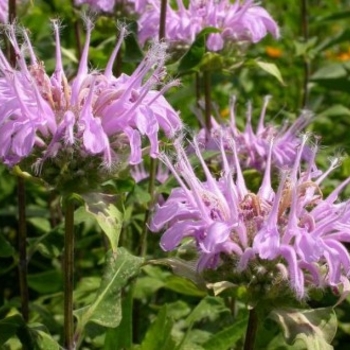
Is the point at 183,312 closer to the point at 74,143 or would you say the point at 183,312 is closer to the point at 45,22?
the point at 74,143

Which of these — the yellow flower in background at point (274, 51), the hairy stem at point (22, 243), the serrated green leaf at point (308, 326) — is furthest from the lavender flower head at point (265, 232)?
the yellow flower in background at point (274, 51)

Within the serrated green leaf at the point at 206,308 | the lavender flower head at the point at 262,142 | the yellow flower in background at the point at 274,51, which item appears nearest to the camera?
the serrated green leaf at the point at 206,308

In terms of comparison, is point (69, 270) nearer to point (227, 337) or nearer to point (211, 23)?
point (227, 337)

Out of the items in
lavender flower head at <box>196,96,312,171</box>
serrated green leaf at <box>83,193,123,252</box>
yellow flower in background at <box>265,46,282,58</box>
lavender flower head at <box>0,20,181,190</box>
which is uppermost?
lavender flower head at <box>0,20,181,190</box>

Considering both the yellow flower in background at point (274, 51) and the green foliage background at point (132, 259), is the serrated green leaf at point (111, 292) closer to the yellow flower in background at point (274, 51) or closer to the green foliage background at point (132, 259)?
the green foliage background at point (132, 259)

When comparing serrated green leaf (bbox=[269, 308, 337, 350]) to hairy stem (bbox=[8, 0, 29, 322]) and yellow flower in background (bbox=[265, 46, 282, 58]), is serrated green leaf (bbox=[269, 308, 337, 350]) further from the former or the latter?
yellow flower in background (bbox=[265, 46, 282, 58])

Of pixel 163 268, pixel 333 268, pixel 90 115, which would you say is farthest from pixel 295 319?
pixel 163 268

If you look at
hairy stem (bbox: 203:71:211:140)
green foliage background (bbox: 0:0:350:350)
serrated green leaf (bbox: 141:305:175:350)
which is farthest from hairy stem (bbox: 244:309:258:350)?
hairy stem (bbox: 203:71:211:140)
